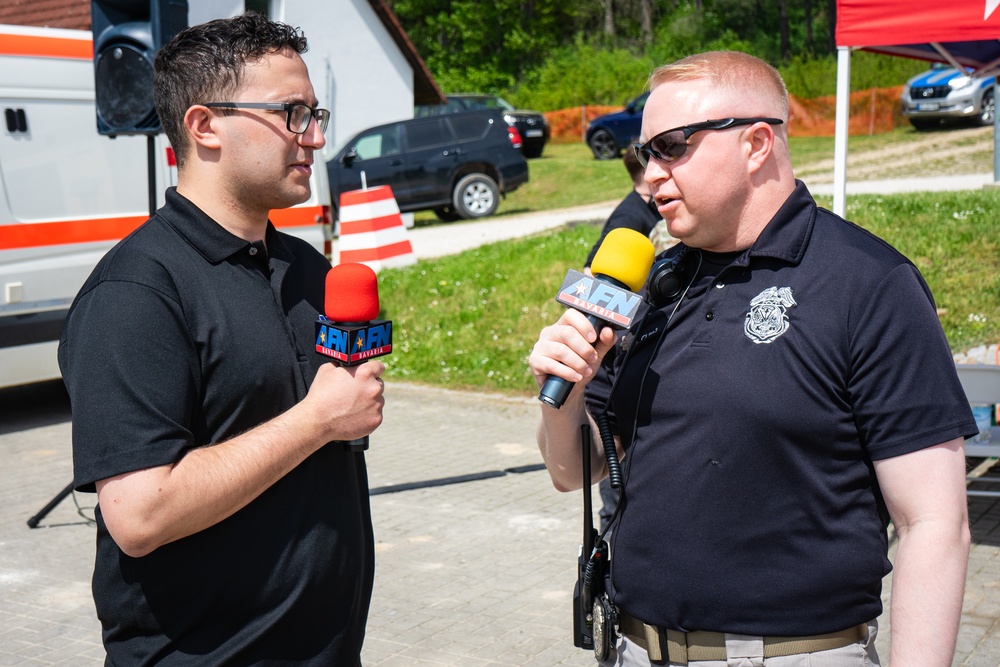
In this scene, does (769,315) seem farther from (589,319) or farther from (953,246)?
(953,246)

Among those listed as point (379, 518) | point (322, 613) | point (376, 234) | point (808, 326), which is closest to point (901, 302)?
point (808, 326)

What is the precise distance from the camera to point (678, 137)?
2.27 m

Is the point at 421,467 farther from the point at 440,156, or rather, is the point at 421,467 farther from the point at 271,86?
the point at 440,156

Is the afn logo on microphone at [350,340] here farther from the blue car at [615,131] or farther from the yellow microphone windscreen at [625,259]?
the blue car at [615,131]

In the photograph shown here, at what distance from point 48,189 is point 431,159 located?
11.6 meters

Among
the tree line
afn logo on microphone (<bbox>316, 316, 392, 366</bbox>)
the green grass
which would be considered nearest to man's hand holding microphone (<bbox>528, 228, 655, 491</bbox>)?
afn logo on microphone (<bbox>316, 316, 392, 366</bbox>)

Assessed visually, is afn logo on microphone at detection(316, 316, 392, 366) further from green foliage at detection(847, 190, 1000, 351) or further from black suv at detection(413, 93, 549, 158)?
black suv at detection(413, 93, 549, 158)

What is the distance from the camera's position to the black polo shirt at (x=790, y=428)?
6.72 ft

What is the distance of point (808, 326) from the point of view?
2104 millimetres

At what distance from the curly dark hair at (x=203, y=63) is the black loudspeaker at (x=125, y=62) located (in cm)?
382

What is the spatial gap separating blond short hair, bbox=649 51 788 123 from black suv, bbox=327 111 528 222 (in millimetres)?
17353

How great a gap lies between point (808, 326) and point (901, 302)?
0.58 feet

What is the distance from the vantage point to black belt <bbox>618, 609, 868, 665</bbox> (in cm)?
213

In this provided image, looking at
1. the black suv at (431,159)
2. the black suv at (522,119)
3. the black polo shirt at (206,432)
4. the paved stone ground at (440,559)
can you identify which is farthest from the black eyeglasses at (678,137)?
the black suv at (522,119)
